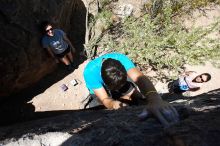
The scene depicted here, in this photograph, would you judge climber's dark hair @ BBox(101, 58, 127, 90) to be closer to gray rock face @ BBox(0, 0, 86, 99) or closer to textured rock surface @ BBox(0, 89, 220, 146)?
textured rock surface @ BBox(0, 89, 220, 146)

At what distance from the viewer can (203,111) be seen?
→ 2934 millimetres

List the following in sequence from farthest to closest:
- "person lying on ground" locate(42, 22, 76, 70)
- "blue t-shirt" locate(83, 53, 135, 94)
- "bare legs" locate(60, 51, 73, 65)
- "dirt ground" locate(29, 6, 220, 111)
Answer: "bare legs" locate(60, 51, 73, 65) → "dirt ground" locate(29, 6, 220, 111) → "person lying on ground" locate(42, 22, 76, 70) → "blue t-shirt" locate(83, 53, 135, 94)

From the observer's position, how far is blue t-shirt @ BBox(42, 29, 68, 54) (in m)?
6.67

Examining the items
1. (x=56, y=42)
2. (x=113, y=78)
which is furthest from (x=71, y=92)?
(x=113, y=78)

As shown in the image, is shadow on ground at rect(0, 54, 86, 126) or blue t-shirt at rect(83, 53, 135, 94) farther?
shadow on ground at rect(0, 54, 86, 126)

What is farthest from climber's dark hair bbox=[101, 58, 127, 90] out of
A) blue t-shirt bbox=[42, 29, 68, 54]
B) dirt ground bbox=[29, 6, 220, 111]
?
dirt ground bbox=[29, 6, 220, 111]

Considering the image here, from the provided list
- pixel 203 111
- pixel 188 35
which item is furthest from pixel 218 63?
pixel 203 111

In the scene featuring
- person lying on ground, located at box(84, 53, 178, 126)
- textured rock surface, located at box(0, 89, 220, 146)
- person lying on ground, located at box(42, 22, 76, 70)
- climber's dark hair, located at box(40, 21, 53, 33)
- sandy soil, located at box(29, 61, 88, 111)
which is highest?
climber's dark hair, located at box(40, 21, 53, 33)

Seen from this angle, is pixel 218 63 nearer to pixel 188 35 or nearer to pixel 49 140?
pixel 188 35

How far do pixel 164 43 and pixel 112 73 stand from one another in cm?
386

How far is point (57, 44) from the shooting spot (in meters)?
6.83

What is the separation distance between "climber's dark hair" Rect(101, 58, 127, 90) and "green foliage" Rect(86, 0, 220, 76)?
3.54 metres

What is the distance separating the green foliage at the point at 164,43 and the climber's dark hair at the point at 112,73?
354cm

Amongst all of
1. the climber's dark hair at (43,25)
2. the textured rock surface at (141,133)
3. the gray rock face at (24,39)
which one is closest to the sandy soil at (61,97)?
the gray rock face at (24,39)
